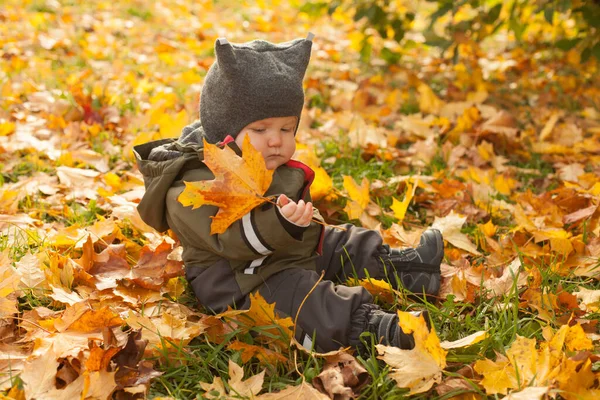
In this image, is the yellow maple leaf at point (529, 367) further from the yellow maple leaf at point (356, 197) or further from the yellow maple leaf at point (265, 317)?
the yellow maple leaf at point (356, 197)

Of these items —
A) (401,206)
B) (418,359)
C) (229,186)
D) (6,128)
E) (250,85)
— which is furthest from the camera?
(6,128)

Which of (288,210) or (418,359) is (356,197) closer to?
(288,210)

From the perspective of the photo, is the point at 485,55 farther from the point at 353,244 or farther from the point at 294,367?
the point at 294,367

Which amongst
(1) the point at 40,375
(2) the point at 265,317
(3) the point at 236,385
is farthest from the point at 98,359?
(2) the point at 265,317

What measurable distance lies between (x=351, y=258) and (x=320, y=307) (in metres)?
0.40

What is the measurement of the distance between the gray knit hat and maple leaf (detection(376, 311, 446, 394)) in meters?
0.80

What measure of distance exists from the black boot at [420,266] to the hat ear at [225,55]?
86cm

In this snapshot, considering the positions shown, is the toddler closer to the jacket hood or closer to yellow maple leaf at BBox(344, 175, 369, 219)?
the jacket hood

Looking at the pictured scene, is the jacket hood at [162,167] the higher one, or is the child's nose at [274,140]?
the child's nose at [274,140]

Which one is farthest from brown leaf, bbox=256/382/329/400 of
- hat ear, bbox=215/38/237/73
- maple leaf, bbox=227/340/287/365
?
hat ear, bbox=215/38/237/73

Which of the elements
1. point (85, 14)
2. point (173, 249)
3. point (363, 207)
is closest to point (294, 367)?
point (173, 249)

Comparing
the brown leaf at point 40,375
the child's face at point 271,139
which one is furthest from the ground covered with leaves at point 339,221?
the child's face at point 271,139

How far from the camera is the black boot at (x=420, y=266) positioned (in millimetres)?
2184

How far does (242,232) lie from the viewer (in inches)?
72.9
